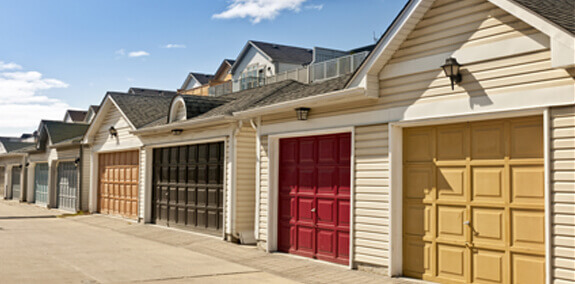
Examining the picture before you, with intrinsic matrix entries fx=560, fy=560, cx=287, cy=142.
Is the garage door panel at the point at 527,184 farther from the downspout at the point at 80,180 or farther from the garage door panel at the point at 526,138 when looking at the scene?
the downspout at the point at 80,180

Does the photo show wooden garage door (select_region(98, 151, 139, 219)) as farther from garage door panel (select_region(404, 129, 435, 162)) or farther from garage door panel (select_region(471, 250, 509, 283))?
garage door panel (select_region(471, 250, 509, 283))

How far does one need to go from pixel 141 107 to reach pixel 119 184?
2958 mm

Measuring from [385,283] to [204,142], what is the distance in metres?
7.86

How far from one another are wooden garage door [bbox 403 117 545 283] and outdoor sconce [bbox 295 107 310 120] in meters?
2.45

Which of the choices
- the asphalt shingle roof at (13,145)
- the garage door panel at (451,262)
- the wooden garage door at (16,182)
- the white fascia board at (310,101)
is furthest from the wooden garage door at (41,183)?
the garage door panel at (451,262)

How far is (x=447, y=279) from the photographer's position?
830 cm

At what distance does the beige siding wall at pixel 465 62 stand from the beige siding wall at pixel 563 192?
52 centimetres

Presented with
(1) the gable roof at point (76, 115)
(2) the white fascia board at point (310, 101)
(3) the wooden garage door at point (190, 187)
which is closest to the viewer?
(2) the white fascia board at point (310, 101)

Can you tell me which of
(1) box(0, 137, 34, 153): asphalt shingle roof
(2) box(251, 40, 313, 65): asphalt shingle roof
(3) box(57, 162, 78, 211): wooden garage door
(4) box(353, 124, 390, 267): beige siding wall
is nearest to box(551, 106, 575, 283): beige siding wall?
(4) box(353, 124, 390, 267): beige siding wall

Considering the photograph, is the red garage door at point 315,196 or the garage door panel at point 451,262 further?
the red garage door at point 315,196

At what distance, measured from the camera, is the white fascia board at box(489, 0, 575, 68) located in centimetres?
660

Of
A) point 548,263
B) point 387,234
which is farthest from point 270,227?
point 548,263

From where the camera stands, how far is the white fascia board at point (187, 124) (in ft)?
44.3

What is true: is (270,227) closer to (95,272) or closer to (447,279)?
(95,272)
